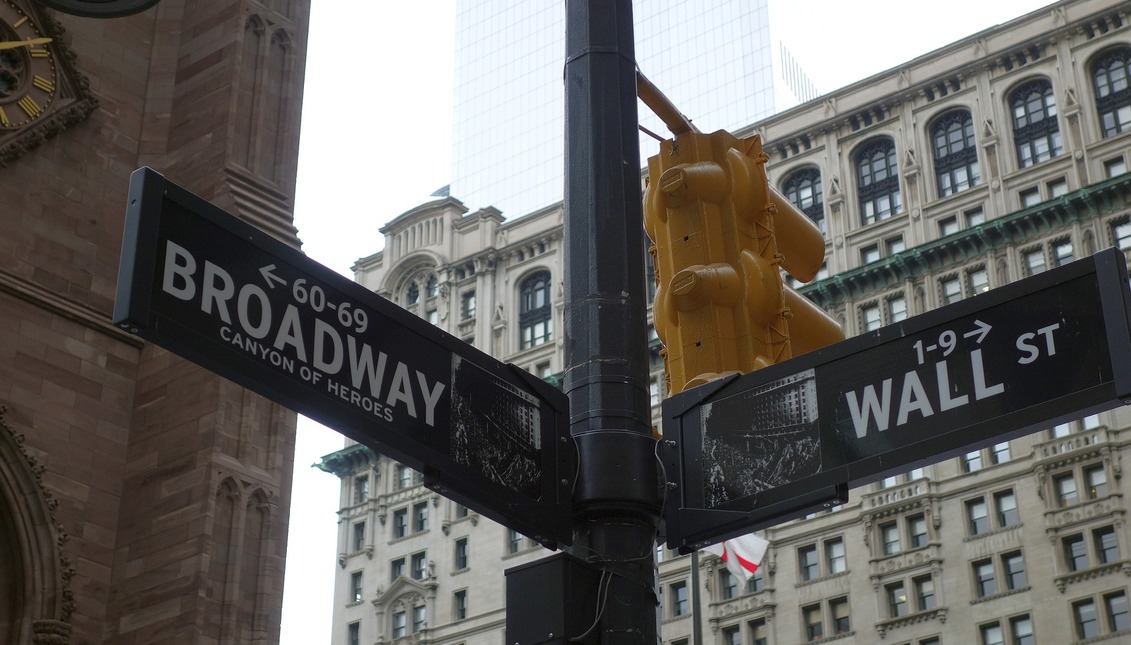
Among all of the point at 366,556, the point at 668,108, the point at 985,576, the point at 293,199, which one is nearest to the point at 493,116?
the point at 366,556

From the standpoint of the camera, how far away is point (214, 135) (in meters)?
21.0

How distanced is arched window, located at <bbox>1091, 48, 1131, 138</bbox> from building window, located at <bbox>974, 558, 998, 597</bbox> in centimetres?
1974

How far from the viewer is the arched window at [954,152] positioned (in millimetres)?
72500

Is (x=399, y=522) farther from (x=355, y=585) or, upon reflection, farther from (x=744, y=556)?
(x=744, y=556)

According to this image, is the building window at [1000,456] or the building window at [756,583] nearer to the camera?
the building window at [1000,456]

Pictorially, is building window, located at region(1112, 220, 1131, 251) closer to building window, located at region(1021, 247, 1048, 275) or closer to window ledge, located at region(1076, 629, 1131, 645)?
building window, located at region(1021, 247, 1048, 275)

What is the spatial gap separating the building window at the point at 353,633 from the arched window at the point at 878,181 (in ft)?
104

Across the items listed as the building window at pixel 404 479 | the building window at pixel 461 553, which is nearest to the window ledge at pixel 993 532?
the building window at pixel 461 553

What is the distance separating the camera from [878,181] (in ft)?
245

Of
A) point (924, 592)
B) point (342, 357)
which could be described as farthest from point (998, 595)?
point (342, 357)

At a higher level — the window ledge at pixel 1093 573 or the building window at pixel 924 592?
the building window at pixel 924 592

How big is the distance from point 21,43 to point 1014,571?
163ft

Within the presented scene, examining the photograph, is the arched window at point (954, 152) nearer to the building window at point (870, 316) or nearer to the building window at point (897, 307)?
the building window at point (897, 307)

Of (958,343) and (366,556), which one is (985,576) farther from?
(958,343)
